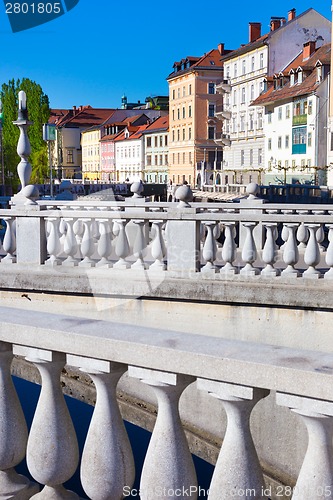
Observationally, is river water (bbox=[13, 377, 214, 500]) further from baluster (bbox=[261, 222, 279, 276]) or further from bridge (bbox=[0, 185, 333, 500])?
baluster (bbox=[261, 222, 279, 276])

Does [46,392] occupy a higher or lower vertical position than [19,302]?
higher

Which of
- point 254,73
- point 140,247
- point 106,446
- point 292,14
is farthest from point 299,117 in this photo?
point 106,446

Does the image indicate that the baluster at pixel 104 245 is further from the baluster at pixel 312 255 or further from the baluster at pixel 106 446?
the baluster at pixel 106 446

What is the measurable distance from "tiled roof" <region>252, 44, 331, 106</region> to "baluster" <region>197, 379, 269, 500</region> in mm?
56966

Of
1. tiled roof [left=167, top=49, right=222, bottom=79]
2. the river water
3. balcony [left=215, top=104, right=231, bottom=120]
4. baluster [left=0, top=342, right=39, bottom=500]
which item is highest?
tiled roof [left=167, top=49, right=222, bottom=79]

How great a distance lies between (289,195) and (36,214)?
27964 millimetres

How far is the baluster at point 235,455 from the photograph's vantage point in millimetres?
2453

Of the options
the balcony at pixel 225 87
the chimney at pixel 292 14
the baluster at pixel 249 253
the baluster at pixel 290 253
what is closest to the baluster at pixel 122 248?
the baluster at pixel 249 253

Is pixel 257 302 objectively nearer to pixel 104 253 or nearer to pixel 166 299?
pixel 166 299

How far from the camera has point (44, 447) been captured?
2.87 meters

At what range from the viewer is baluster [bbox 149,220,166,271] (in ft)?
26.2

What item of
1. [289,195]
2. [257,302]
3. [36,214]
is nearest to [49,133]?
[36,214]

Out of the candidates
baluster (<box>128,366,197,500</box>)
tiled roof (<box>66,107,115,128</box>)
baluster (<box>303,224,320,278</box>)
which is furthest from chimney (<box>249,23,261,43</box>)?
baluster (<box>128,366,197,500</box>)

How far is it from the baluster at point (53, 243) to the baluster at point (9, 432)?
18.0 feet
